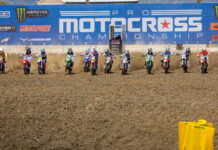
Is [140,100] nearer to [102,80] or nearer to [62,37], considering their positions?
[102,80]

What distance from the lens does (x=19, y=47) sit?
31.8 m

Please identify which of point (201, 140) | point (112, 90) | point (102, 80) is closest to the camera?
point (201, 140)

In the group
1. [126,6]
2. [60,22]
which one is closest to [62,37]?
[60,22]

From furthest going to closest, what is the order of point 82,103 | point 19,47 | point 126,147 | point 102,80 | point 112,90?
point 19,47, point 102,80, point 112,90, point 82,103, point 126,147

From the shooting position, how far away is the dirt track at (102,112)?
26.7 feet

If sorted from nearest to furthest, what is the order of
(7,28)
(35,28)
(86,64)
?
(86,64) < (7,28) < (35,28)

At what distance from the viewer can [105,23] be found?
33.4 meters

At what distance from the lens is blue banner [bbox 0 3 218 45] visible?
108 feet

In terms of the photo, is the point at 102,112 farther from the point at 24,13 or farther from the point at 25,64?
the point at 24,13

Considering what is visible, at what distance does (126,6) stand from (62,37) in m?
5.63

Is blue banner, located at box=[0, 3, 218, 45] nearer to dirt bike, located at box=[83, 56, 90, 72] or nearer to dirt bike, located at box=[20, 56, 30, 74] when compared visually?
dirt bike, located at box=[83, 56, 90, 72]

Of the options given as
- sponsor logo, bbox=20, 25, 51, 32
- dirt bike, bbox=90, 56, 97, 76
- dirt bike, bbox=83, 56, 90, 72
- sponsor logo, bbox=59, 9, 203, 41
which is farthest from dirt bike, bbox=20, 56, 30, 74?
sponsor logo, bbox=20, 25, 51, 32

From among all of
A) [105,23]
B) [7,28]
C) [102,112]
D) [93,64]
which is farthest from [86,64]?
[7,28]

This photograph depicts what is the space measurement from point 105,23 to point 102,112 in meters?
23.4
